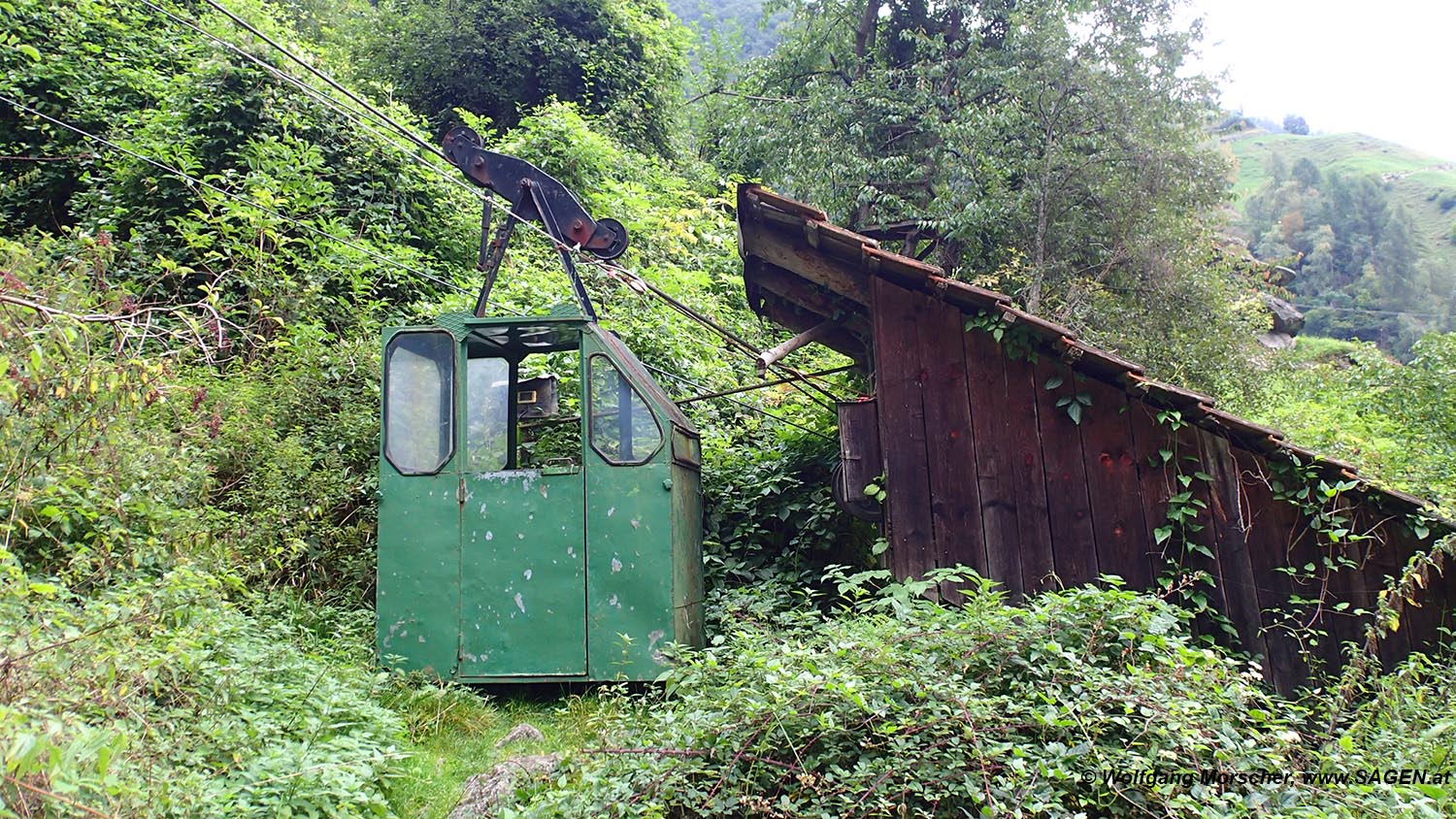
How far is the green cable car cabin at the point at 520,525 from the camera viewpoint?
5699 millimetres

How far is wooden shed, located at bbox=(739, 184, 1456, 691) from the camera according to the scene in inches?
203

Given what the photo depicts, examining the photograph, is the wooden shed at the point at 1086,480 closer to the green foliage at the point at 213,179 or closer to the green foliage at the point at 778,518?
the green foliage at the point at 778,518

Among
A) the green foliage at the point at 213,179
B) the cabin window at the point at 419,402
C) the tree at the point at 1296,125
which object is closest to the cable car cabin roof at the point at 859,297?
the cabin window at the point at 419,402

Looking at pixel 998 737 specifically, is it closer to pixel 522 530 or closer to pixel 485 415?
pixel 522 530

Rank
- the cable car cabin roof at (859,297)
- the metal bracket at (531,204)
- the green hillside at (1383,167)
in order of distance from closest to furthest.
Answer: the cable car cabin roof at (859,297) < the metal bracket at (531,204) < the green hillside at (1383,167)

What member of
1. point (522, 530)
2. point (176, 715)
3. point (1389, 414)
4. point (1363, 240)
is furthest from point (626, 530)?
point (1363, 240)

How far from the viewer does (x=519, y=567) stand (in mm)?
5762

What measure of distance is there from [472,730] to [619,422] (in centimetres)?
204

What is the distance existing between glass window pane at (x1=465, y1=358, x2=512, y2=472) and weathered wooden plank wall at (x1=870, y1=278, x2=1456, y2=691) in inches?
100

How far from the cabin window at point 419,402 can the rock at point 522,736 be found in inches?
69.9

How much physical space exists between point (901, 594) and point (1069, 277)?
34.3 feet

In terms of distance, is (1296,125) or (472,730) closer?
(472,730)

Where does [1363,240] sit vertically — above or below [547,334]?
above

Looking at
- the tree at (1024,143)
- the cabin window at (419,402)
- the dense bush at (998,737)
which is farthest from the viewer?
the tree at (1024,143)
